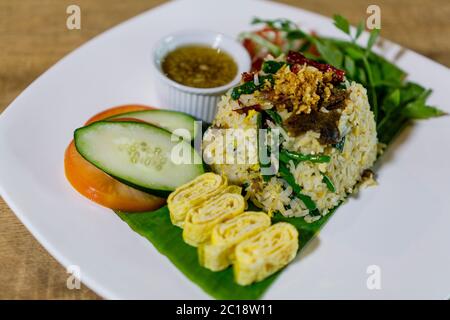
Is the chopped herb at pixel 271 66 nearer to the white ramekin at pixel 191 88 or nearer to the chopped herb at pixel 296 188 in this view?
the white ramekin at pixel 191 88

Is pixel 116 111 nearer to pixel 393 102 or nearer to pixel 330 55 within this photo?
pixel 330 55

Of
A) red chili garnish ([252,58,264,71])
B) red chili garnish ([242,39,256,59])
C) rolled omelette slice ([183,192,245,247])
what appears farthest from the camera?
red chili garnish ([242,39,256,59])

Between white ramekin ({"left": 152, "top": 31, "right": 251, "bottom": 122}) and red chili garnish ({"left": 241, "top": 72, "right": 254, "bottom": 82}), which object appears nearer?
red chili garnish ({"left": 241, "top": 72, "right": 254, "bottom": 82})

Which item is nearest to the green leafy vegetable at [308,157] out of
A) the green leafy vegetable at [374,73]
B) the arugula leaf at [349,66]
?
the green leafy vegetable at [374,73]

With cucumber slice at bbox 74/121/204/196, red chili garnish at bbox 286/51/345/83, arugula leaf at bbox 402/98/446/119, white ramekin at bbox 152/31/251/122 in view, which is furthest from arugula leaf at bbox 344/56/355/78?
cucumber slice at bbox 74/121/204/196

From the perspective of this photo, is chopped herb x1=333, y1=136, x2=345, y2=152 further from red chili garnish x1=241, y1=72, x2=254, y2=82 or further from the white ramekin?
the white ramekin

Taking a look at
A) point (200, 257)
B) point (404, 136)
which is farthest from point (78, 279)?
point (404, 136)

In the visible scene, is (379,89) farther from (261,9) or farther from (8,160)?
(8,160)
